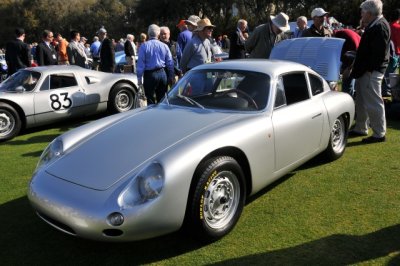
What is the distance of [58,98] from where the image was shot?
7348 mm

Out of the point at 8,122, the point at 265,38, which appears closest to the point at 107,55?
the point at 8,122

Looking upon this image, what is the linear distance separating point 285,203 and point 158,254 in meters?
1.44

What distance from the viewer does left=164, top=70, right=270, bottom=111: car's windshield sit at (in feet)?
12.8

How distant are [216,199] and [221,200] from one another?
0.07m

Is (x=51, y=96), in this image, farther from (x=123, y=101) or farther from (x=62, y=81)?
(x=123, y=101)

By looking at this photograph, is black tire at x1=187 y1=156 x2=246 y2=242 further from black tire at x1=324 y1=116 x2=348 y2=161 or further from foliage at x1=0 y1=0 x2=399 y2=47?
foliage at x1=0 y1=0 x2=399 y2=47

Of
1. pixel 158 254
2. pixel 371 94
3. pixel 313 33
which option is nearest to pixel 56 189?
pixel 158 254

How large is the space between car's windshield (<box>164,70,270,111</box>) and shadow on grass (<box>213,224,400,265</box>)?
1376 mm

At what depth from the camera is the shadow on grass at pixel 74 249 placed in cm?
304

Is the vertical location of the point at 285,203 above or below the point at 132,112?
below

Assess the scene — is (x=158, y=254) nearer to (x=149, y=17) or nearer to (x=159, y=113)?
(x=159, y=113)

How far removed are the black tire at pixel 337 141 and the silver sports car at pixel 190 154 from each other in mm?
173

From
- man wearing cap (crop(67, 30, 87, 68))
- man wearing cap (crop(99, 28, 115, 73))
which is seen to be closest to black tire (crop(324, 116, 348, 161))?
man wearing cap (crop(99, 28, 115, 73))

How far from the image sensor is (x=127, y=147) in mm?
3287
